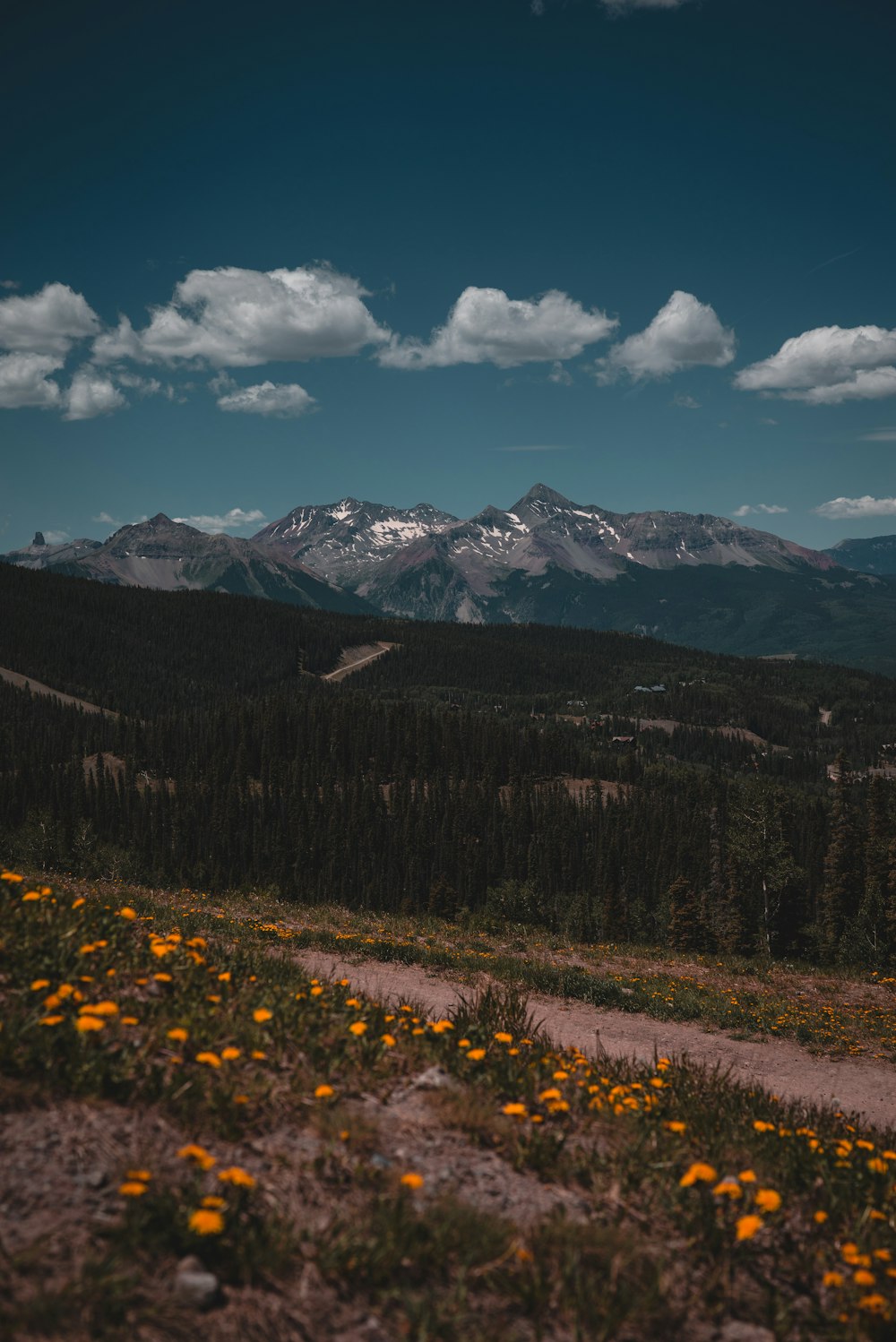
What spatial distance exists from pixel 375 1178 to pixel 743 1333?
2775 mm

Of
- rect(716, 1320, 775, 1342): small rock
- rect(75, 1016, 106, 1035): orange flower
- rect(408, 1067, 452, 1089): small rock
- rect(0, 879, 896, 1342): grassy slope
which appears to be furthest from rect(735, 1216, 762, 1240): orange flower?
rect(75, 1016, 106, 1035): orange flower

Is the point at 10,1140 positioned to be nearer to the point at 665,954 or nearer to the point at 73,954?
the point at 73,954

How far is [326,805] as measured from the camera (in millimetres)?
148500

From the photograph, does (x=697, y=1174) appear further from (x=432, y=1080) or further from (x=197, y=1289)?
(x=197, y=1289)

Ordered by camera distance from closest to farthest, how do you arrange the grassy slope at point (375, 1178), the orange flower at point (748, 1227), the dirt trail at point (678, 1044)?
1. the grassy slope at point (375, 1178)
2. the orange flower at point (748, 1227)
3. the dirt trail at point (678, 1044)

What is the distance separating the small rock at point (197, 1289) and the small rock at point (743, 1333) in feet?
11.0

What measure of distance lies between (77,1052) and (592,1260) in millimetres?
4423

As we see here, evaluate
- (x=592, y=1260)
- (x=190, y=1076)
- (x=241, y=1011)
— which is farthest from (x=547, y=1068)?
(x=190, y=1076)

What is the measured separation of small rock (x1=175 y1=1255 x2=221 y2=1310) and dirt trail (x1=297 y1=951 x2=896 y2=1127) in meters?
9.56

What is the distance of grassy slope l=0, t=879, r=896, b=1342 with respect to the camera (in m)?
4.43

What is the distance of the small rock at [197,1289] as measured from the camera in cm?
410

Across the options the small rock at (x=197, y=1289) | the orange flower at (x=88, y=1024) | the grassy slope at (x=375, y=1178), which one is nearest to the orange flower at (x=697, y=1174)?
the grassy slope at (x=375, y=1178)

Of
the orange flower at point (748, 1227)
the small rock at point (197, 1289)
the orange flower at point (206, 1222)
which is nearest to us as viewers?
the small rock at point (197, 1289)

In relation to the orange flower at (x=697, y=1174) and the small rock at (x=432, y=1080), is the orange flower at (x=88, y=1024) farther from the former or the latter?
the orange flower at (x=697, y=1174)
